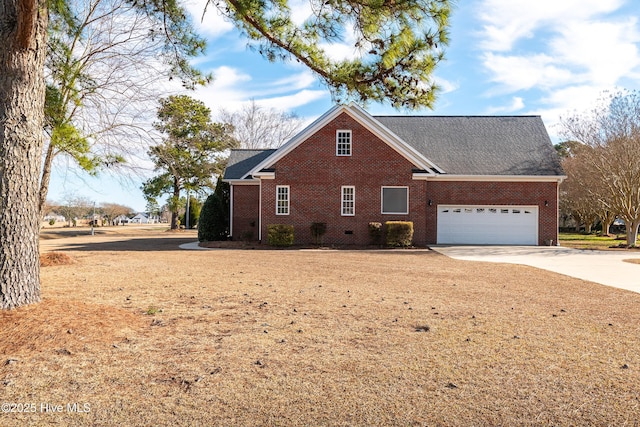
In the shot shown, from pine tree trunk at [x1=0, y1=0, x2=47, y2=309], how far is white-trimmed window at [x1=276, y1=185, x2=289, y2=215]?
53.5ft

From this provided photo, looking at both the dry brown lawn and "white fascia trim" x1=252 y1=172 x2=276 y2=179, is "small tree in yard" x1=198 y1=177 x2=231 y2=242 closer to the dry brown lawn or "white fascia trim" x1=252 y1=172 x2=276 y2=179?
"white fascia trim" x1=252 y1=172 x2=276 y2=179

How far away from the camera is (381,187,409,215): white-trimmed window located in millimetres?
22375

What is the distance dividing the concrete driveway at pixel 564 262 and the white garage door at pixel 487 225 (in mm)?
1090

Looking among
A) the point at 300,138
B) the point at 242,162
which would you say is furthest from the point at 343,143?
the point at 242,162

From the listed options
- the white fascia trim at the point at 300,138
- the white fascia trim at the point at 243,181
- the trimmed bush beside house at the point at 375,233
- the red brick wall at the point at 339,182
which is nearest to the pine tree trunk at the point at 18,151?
the white fascia trim at the point at 300,138

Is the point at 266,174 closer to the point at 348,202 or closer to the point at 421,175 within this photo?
the point at 348,202

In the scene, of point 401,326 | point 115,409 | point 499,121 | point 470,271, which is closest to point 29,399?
point 115,409

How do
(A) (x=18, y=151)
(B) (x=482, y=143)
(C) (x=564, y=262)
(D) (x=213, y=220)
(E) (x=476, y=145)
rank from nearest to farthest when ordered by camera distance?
(A) (x=18, y=151), (C) (x=564, y=262), (D) (x=213, y=220), (E) (x=476, y=145), (B) (x=482, y=143)

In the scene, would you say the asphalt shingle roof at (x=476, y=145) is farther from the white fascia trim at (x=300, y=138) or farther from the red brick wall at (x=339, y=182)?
the red brick wall at (x=339, y=182)

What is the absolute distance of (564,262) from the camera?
1581 cm

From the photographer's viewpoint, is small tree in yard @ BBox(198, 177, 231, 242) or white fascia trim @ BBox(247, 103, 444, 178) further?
small tree in yard @ BBox(198, 177, 231, 242)

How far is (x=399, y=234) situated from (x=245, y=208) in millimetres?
8148

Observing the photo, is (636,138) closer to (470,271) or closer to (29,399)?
(470,271)

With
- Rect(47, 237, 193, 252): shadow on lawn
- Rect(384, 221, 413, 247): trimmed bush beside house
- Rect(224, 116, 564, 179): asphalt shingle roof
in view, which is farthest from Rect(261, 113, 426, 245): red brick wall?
Rect(47, 237, 193, 252): shadow on lawn
